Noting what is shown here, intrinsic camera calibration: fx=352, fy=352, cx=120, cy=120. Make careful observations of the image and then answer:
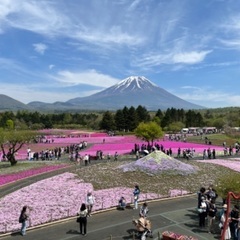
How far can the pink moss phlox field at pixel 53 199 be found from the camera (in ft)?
67.4

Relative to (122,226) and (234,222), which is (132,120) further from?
(234,222)

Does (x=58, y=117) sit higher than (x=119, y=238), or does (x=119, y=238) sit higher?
(x=58, y=117)

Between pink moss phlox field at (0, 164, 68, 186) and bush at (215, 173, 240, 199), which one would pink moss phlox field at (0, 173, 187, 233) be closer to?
pink moss phlox field at (0, 164, 68, 186)

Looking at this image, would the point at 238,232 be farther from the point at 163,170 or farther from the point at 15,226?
the point at 163,170

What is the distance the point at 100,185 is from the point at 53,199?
506 cm

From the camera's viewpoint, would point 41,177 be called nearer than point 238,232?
No

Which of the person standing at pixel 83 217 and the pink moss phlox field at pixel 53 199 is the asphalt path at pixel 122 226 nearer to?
the person standing at pixel 83 217

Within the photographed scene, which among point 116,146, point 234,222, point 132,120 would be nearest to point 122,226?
point 234,222

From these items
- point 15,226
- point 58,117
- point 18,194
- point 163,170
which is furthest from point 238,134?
point 58,117

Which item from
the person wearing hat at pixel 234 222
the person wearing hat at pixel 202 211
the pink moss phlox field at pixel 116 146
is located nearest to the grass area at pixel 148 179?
the person wearing hat at pixel 202 211

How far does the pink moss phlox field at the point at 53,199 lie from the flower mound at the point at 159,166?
17.1 ft

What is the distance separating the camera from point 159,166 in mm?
32656

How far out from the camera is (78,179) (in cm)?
3134

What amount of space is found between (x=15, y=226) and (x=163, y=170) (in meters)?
16.4
